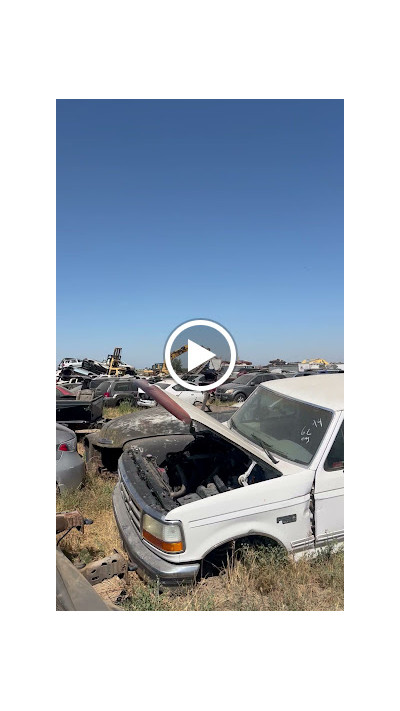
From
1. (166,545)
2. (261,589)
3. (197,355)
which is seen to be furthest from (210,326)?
(261,589)

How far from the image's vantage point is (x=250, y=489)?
247 cm

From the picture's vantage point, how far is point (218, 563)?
2553 millimetres

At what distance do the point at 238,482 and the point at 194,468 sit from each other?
640 mm

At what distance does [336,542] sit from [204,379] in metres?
1.50

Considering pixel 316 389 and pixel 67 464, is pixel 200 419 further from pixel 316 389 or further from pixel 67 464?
pixel 67 464

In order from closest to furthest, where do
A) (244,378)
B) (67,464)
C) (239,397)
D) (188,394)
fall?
(67,464)
(188,394)
(239,397)
(244,378)

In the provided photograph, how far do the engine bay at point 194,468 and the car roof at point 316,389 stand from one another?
0.63 metres

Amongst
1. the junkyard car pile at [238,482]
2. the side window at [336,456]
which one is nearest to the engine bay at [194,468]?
the junkyard car pile at [238,482]

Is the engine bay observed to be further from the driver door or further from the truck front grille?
the driver door

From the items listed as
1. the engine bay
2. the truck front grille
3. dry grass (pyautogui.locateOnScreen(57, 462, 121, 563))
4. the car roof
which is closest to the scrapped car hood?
the engine bay

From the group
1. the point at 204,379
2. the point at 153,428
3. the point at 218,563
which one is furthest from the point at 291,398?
the point at 153,428

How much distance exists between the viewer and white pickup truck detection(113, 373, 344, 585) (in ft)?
7.82
